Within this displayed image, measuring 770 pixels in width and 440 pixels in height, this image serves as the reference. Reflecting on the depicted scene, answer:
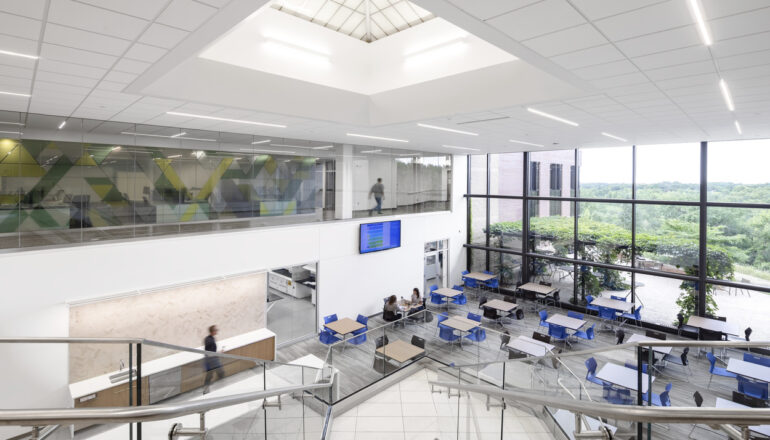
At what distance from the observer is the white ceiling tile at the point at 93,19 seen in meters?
2.87

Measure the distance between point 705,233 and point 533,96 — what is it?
8807 mm

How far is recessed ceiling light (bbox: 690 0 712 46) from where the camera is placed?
295 centimetres

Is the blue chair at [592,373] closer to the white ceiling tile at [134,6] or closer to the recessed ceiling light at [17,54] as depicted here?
the white ceiling tile at [134,6]

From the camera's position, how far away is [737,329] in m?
9.76

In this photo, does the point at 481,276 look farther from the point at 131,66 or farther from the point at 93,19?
the point at 93,19

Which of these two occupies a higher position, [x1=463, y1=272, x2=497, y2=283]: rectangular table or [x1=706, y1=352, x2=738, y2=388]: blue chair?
[x1=463, y1=272, x2=497, y2=283]: rectangular table

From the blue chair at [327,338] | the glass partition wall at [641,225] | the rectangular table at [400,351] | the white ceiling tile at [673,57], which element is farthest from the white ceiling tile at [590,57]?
the glass partition wall at [641,225]

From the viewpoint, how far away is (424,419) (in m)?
6.70

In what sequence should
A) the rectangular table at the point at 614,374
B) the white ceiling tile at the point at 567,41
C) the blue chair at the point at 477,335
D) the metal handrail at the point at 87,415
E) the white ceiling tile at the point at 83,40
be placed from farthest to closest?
the blue chair at the point at 477,335, the rectangular table at the point at 614,374, the white ceiling tile at the point at 567,41, the white ceiling tile at the point at 83,40, the metal handrail at the point at 87,415

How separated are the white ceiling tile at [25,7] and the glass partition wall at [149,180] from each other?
506 centimetres

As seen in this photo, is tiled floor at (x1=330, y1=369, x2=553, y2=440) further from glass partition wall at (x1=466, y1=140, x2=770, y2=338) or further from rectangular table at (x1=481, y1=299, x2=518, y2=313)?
glass partition wall at (x1=466, y1=140, x2=770, y2=338)

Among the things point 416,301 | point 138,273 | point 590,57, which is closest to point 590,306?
point 416,301

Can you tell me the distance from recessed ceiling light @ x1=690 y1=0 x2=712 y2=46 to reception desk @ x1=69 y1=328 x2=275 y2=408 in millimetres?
4809

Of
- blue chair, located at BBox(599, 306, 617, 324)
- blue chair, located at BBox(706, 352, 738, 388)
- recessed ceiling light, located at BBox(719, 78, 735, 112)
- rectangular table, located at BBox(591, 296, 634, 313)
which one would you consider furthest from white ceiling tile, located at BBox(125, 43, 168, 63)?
blue chair, located at BBox(599, 306, 617, 324)
